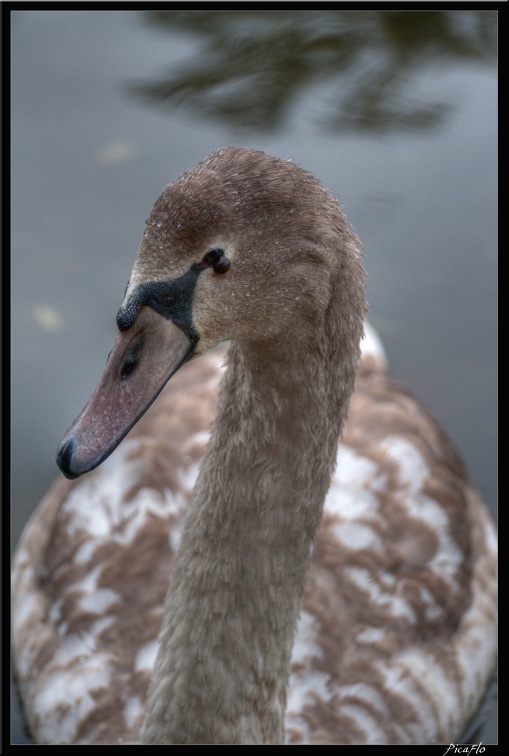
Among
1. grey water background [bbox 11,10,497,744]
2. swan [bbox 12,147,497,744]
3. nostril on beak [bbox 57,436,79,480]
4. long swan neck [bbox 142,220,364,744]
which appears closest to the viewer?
nostril on beak [bbox 57,436,79,480]

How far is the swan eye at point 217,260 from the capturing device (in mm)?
2650

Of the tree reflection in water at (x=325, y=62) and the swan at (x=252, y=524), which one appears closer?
the swan at (x=252, y=524)

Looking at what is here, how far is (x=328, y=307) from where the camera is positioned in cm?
285

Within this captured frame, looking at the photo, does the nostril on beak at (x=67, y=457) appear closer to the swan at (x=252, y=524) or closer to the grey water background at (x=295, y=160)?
the swan at (x=252, y=524)

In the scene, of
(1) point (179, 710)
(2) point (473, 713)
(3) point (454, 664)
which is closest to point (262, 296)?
(1) point (179, 710)

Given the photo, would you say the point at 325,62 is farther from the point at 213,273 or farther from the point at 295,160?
the point at 213,273

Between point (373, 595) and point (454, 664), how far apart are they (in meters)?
0.45

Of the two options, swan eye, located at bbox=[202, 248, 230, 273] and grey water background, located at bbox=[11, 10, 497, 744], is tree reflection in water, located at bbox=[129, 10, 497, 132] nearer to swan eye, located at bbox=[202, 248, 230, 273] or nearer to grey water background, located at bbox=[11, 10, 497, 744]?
grey water background, located at bbox=[11, 10, 497, 744]

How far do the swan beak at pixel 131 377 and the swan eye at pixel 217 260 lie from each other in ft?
0.55

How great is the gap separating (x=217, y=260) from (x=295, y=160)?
12.2 feet

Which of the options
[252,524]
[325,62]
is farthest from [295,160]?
[252,524]

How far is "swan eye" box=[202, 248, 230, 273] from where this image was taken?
8.70 ft

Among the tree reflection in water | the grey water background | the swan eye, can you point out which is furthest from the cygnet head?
the tree reflection in water

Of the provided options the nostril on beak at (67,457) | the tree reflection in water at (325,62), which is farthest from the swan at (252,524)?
the tree reflection in water at (325,62)
